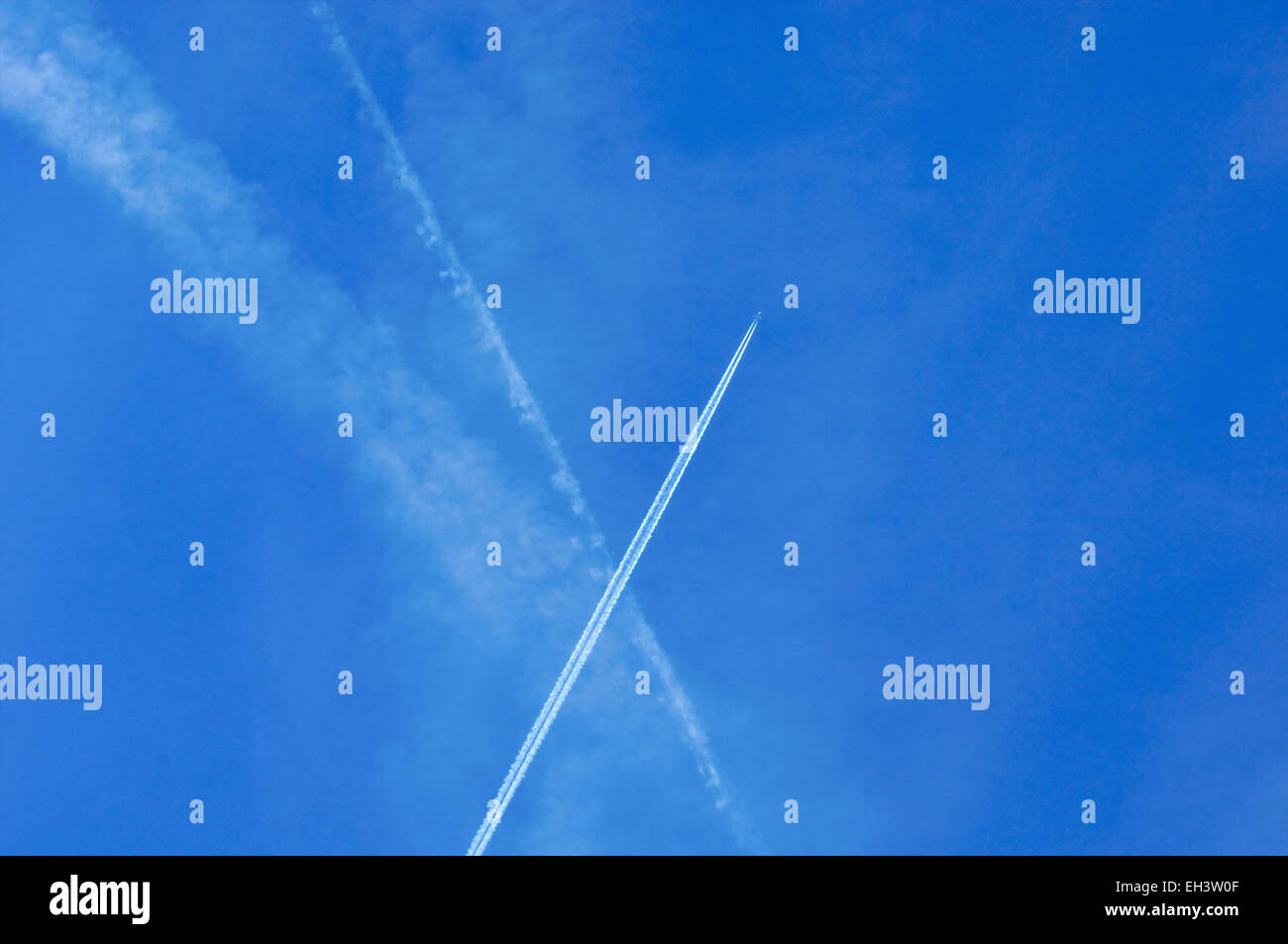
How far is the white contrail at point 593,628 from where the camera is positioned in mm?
11750

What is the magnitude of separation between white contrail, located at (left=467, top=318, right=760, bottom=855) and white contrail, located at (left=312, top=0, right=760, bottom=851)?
6 cm

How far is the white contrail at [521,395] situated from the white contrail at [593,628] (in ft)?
0.21

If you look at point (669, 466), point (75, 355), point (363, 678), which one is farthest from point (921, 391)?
point (75, 355)

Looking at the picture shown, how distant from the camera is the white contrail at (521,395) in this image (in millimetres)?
11820

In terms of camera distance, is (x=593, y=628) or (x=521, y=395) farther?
(x=521, y=395)

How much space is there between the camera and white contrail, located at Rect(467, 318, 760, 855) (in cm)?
1175

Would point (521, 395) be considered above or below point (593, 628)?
above

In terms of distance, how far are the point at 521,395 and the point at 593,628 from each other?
2655mm

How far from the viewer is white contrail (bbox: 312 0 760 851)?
11.8 metres

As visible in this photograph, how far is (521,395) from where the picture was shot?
12078 millimetres

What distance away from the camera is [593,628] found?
39.1ft

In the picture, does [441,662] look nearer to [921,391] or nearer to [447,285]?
[447,285]

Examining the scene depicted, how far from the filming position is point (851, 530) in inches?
471
